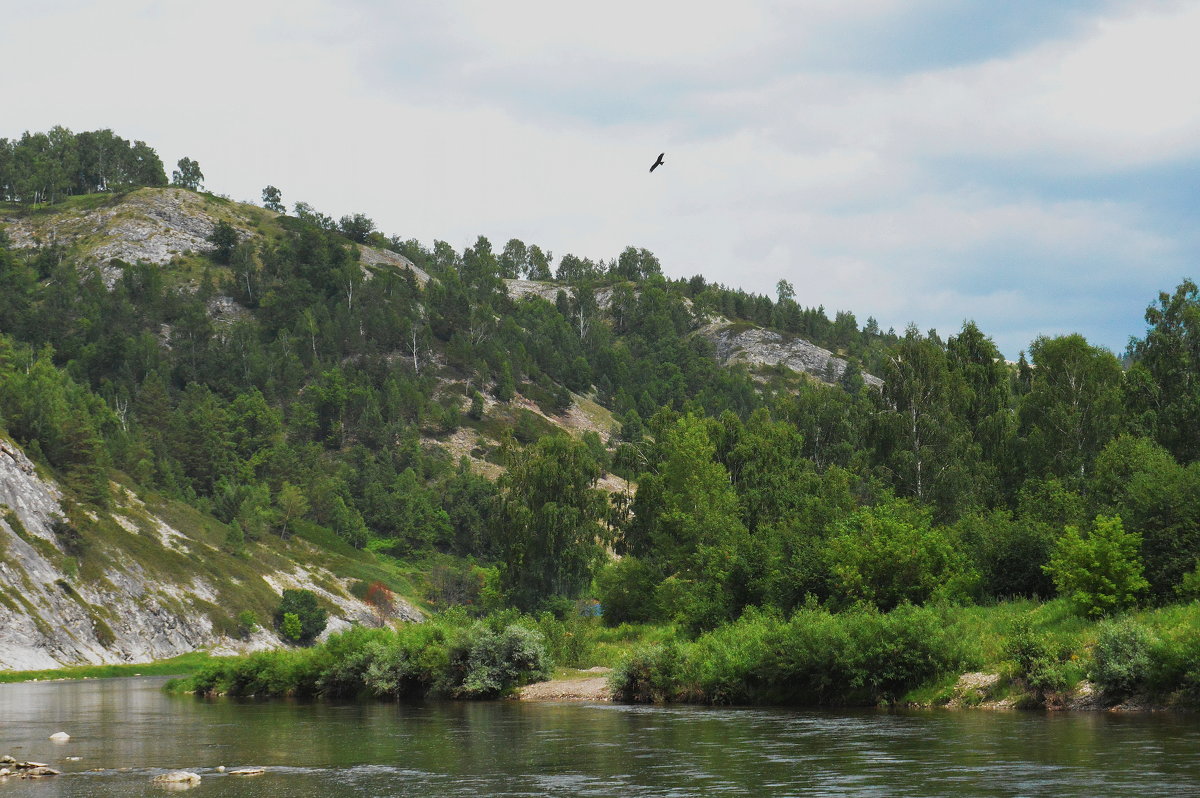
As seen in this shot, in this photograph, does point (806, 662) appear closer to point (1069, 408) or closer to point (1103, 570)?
point (1103, 570)

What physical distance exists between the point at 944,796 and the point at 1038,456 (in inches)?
2870

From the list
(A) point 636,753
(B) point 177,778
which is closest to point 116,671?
(B) point 177,778

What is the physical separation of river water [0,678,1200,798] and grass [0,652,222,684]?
63.5m

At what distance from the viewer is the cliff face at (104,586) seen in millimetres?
124438

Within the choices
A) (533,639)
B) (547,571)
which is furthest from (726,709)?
(547,571)

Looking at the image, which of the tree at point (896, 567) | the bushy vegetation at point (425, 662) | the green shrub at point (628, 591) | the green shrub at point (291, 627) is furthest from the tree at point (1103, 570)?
the green shrub at point (291, 627)

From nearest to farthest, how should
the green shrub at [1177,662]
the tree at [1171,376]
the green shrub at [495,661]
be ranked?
the green shrub at [1177,662], the green shrub at [495,661], the tree at [1171,376]

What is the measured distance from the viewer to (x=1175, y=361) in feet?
291

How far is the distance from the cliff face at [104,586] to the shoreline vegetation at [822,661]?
207 feet

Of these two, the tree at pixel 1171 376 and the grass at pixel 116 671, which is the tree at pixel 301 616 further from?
the tree at pixel 1171 376

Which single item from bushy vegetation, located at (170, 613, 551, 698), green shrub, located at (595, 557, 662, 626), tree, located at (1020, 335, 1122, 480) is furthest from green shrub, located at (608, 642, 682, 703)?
tree, located at (1020, 335, 1122, 480)

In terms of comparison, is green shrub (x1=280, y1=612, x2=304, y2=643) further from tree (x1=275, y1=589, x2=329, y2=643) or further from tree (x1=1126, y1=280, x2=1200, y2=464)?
tree (x1=1126, y1=280, x2=1200, y2=464)

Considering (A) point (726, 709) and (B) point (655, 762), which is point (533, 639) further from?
(B) point (655, 762)

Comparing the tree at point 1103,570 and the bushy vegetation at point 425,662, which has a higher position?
the tree at point 1103,570
